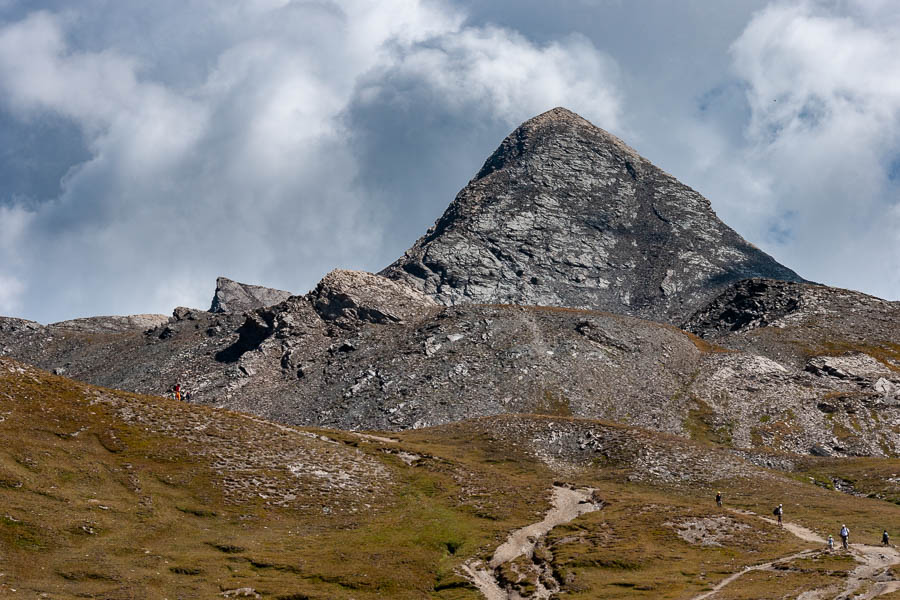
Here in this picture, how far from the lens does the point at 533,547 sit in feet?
246

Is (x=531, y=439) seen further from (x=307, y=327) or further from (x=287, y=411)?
(x=307, y=327)

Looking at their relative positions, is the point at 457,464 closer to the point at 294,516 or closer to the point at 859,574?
the point at 294,516

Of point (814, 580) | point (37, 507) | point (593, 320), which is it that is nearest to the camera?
point (814, 580)

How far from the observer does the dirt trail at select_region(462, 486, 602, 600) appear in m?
62.0

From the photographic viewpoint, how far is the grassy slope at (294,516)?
5781 centimetres

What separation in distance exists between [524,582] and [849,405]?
107965 millimetres

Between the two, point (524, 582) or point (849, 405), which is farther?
point (849, 405)

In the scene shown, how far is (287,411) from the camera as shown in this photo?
152375 millimetres

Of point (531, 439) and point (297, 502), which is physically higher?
point (531, 439)

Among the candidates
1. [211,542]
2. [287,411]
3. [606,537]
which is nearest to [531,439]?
[606,537]

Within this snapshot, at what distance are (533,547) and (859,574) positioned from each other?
29.3 m

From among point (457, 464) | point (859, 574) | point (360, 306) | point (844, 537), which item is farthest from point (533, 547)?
point (360, 306)

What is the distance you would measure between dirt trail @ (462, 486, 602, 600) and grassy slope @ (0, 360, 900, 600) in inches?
56.3

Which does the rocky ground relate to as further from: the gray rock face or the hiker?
the hiker
